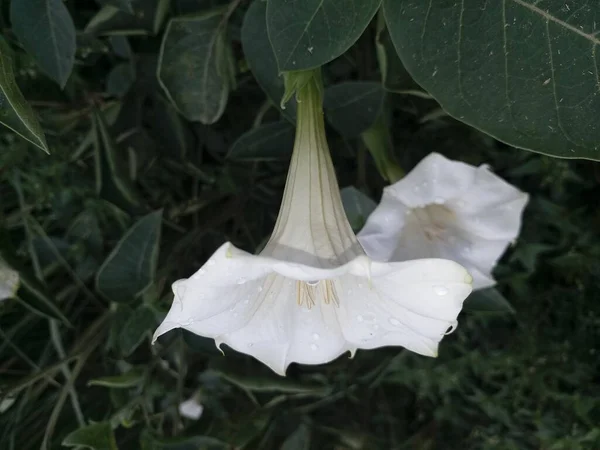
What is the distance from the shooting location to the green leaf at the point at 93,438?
688 millimetres

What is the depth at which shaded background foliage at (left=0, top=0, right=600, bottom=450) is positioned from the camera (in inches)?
24.5

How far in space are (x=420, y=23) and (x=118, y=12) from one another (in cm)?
42

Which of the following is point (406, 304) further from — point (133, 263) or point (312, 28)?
point (133, 263)

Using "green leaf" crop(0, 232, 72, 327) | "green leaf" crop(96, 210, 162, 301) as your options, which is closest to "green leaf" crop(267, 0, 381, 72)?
→ "green leaf" crop(96, 210, 162, 301)

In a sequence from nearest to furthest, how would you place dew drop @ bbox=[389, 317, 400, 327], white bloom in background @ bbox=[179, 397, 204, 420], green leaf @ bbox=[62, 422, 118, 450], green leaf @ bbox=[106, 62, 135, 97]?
dew drop @ bbox=[389, 317, 400, 327] < green leaf @ bbox=[62, 422, 118, 450] < green leaf @ bbox=[106, 62, 135, 97] < white bloom in background @ bbox=[179, 397, 204, 420]

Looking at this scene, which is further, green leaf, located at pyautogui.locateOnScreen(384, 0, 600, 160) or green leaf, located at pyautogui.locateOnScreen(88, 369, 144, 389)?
green leaf, located at pyautogui.locateOnScreen(88, 369, 144, 389)

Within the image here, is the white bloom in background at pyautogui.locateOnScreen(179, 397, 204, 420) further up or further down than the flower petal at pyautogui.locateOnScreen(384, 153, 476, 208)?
further down

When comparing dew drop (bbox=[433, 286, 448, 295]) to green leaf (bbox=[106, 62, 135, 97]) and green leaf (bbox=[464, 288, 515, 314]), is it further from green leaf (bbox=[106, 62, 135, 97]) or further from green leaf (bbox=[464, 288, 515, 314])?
green leaf (bbox=[106, 62, 135, 97])

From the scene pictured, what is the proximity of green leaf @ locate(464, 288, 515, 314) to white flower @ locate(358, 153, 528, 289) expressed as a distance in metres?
0.02

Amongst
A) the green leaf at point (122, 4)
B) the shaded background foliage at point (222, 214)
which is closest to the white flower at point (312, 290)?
the shaded background foliage at point (222, 214)

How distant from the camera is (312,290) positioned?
64 centimetres

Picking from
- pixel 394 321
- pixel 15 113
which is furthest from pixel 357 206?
pixel 15 113

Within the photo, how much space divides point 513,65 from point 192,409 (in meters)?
0.81

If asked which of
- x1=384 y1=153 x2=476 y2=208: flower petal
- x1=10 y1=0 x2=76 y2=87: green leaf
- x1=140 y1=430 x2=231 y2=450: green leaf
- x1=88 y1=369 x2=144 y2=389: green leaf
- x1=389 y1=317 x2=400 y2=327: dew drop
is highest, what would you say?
x1=10 y1=0 x2=76 y2=87: green leaf
